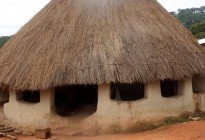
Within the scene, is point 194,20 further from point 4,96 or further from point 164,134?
point 164,134

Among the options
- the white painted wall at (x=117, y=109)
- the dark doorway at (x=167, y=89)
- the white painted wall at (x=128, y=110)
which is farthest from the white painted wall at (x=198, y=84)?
the white painted wall at (x=128, y=110)

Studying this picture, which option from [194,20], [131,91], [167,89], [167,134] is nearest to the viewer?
[167,134]

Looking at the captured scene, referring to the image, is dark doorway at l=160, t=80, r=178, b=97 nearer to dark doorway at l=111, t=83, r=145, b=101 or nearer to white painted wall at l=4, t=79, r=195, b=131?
dark doorway at l=111, t=83, r=145, b=101

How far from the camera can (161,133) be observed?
11.4 m

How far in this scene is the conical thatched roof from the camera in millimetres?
12148

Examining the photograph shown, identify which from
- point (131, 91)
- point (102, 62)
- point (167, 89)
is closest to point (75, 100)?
point (131, 91)

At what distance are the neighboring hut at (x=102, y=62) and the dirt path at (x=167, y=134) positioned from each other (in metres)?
0.58

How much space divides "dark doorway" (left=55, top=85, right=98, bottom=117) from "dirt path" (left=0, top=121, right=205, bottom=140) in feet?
5.98

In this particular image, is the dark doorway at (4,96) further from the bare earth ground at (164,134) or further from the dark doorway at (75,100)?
the bare earth ground at (164,134)

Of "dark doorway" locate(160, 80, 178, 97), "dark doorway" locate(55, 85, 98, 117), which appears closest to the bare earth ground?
"dark doorway" locate(55, 85, 98, 117)

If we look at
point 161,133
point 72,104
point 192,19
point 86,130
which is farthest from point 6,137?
point 192,19

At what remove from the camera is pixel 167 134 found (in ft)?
36.6

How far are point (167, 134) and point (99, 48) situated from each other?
3534 mm

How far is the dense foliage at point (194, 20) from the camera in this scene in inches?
1344
